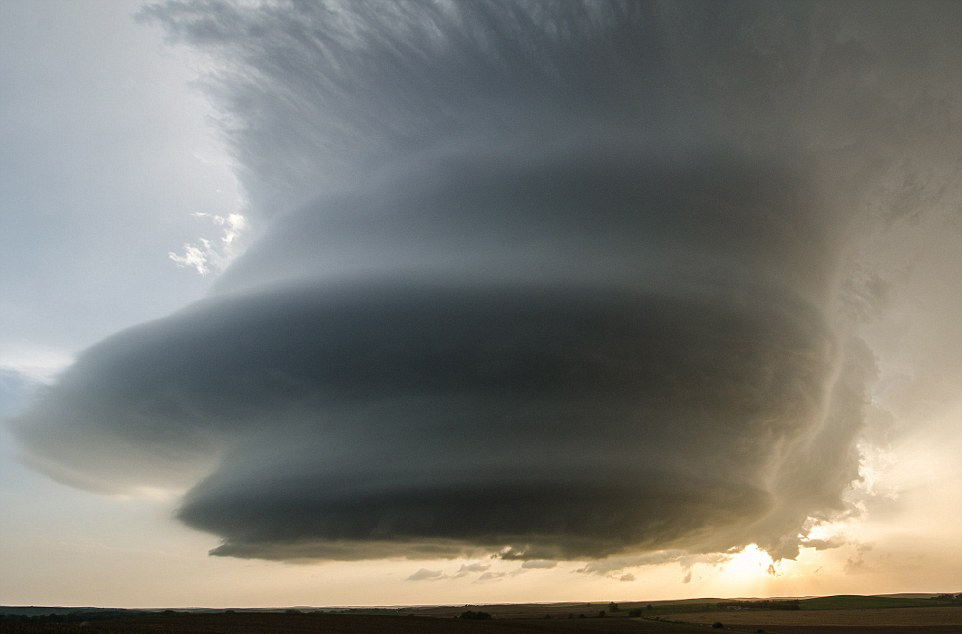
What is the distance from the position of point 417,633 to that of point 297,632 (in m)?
16.2

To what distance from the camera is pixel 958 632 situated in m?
99.4

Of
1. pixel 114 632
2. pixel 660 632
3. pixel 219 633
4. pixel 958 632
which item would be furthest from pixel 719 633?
pixel 114 632

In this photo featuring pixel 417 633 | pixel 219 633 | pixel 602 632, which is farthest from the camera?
pixel 602 632

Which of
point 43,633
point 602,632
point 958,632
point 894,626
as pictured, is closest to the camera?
point 43,633

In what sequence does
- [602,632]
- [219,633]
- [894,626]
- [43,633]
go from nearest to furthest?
[43,633] < [219,633] < [602,632] < [894,626]

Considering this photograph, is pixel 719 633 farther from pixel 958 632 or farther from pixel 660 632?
pixel 958 632

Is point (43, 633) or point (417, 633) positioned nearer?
point (43, 633)

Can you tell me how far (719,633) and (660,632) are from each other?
1217 cm

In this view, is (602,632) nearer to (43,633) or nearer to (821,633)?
(821,633)


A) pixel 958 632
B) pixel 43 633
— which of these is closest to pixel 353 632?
pixel 43 633

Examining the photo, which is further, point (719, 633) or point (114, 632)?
point (719, 633)

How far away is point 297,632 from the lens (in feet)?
292

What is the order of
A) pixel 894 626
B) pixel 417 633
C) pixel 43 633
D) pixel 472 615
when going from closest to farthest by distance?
1. pixel 43 633
2. pixel 417 633
3. pixel 894 626
4. pixel 472 615

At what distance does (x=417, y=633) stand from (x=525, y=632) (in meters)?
27.3
